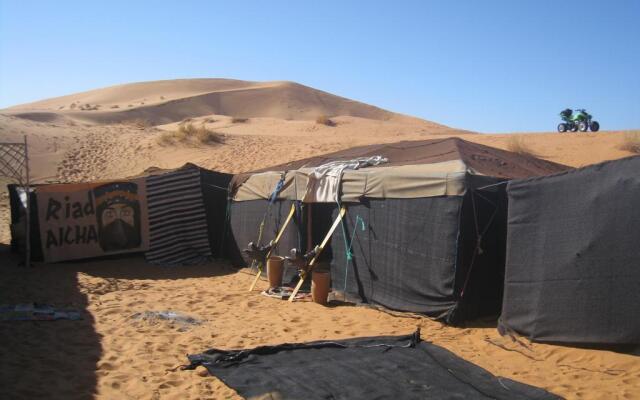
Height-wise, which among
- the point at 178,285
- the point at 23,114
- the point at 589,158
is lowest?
the point at 178,285

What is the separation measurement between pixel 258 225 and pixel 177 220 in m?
2.10

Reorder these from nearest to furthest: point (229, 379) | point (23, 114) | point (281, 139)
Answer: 1. point (229, 379)
2. point (281, 139)
3. point (23, 114)

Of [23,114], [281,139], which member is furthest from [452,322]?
[23,114]

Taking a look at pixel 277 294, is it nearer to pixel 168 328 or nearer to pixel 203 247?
pixel 168 328

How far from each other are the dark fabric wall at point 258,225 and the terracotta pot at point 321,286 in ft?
5.13

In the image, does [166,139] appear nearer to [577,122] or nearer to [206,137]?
[206,137]

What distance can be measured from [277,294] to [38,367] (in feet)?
13.7

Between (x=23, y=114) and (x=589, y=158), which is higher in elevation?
(x=23, y=114)

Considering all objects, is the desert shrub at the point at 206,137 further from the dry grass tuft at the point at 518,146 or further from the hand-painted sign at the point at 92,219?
the hand-painted sign at the point at 92,219

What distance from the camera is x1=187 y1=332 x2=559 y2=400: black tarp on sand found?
13.9ft

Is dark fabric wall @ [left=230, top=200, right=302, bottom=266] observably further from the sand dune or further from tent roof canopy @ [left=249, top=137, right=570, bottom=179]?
the sand dune

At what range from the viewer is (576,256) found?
5.14 metres

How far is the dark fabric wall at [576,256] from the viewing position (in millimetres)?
4734

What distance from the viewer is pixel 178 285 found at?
948cm
